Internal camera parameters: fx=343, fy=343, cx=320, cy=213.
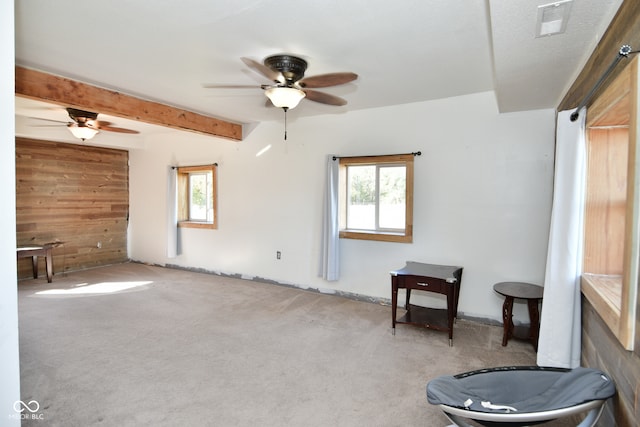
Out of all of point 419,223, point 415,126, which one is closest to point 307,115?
point 415,126

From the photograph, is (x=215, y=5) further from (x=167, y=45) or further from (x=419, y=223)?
(x=419, y=223)

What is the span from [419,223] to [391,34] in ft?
7.23

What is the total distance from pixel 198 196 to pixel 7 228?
4.90 metres

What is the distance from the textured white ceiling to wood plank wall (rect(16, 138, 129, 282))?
327 centimetres

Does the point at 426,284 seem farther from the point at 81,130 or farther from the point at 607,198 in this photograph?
the point at 81,130

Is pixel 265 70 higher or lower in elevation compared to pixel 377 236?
higher

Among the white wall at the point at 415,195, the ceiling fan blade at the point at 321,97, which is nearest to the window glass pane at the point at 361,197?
the white wall at the point at 415,195

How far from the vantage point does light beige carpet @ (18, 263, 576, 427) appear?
2.13m

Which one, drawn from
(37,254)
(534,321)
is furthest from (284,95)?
(37,254)

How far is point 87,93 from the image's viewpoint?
3.30 m

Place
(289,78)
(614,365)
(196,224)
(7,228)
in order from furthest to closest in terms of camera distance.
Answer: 1. (196,224)
2. (289,78)
3. (614,365)
4. (7,228)

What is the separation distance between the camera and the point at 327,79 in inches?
102

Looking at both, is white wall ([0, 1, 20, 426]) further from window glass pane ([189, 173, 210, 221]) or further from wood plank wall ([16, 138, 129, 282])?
wood plank wall ([16, 138, 129, 282])

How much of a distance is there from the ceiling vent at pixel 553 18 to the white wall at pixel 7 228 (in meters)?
2.29
